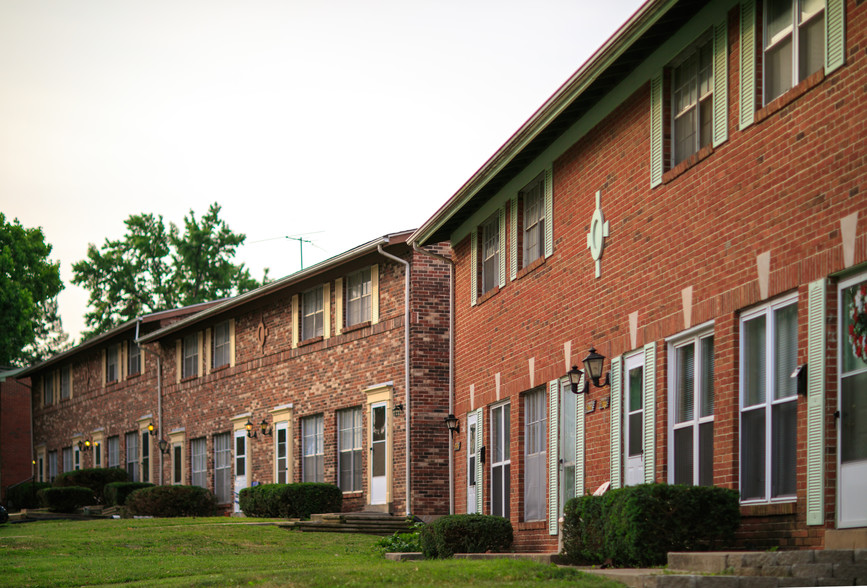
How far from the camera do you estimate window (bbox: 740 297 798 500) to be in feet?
35.1

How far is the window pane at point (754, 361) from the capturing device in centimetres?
1128

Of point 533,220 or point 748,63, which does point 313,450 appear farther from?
point 748,63

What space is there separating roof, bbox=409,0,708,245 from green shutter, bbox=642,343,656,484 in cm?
335

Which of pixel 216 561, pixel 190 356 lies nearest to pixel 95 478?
pixel 190 356

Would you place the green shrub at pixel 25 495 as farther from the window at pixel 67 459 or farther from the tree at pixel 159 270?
the tree at pixel 159 270

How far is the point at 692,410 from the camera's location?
500 inches

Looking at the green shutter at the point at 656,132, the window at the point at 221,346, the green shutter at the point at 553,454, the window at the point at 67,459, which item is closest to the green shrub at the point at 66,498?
the window at the point at 221,346

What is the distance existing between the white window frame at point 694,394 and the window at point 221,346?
22.0 metres

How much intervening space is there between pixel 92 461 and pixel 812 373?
37.2 metres

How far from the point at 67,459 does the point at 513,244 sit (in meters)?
32.4

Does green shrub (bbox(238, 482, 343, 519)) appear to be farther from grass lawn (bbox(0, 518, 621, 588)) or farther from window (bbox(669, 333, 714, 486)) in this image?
window (bbox(669, 333, 714, 486))

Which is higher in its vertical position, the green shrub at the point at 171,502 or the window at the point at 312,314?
the window at the point at 312,314

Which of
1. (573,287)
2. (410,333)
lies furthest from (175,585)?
(410,333)

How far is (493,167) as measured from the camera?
59.3 feet
